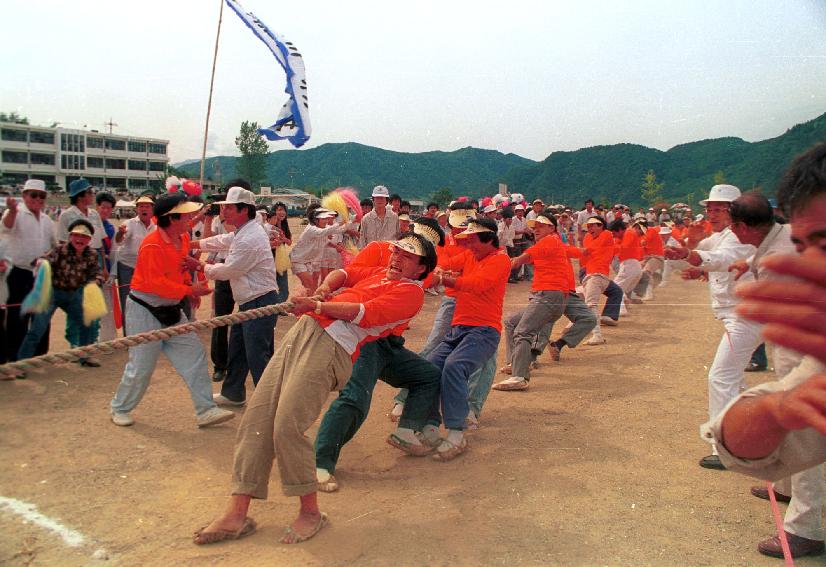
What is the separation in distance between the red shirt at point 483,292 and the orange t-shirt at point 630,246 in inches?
246

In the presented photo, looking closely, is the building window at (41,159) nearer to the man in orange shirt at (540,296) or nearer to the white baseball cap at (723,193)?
the man in orange shirt at (540,296)

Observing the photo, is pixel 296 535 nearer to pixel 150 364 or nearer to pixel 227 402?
pixel 150 364

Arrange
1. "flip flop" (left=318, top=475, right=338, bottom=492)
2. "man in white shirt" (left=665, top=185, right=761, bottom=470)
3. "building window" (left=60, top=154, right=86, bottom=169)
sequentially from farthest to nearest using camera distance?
"building window" (left=60, top=154, right=86, bottom=169)
"man in white shirt" (left=665, top=185, right=761, bottom=470)
"flip flop" (left=318, top=475, right=338, bottom=492)

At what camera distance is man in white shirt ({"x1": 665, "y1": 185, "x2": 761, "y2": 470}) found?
442 centimetres

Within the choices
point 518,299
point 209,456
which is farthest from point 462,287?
point 518,299

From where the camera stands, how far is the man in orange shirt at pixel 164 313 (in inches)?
197

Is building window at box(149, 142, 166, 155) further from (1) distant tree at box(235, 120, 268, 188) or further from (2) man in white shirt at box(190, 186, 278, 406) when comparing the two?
(2) man in white shirt at box(190, 186, 278, 406)

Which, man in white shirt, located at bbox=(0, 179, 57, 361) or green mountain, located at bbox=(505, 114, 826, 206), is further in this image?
green mountain, located at bbox=(505, 114, 826, 206)

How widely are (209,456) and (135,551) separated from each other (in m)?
1.35

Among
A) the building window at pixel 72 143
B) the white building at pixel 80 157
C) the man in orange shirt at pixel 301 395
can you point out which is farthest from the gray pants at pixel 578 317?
the building window at pixel 72 143

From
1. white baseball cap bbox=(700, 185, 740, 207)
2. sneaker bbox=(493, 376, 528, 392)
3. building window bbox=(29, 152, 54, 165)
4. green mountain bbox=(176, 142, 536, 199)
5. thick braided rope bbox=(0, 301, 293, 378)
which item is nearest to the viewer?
thick braided rope bbox=(0, 301, 293, 378)

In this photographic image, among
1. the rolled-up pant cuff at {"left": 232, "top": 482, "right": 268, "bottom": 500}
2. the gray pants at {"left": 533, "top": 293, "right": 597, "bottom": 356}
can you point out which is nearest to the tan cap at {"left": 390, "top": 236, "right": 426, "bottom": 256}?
the rolled-up pant cuff at {"left": 232, "top": 482, "right": 268, "bottom": 500}

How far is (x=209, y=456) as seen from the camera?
461cm

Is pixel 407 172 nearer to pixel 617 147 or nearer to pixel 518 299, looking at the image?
pixel 617 147
